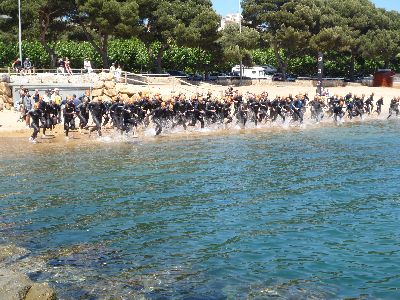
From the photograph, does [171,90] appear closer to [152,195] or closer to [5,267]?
[152,195]

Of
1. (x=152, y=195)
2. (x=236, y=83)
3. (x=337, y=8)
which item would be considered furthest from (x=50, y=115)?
(x=337, y=8)

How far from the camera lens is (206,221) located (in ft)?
48.7

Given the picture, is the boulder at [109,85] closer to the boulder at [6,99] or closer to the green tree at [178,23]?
the boulder at [6,99]

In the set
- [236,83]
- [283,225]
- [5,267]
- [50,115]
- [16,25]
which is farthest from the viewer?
[236,83]

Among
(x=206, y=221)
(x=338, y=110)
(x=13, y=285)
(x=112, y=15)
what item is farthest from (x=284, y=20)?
(x=13, y=285)

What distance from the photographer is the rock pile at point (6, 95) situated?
39.1m

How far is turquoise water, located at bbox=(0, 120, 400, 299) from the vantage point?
1092cm

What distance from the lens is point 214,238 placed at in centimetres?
1353

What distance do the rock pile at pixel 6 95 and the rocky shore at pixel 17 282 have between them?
2807 cm

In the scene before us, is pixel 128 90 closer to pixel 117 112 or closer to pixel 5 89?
pixel 5 89

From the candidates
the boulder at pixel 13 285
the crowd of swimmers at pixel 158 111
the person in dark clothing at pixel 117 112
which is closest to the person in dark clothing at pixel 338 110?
the crowd of swimmers at pixel 158 111

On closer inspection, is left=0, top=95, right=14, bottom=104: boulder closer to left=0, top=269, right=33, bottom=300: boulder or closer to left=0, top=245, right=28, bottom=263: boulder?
left=0, top=245, right=28, bottom=263: boulder

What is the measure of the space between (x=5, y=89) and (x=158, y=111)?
1350cm

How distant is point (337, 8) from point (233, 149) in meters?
49.6
